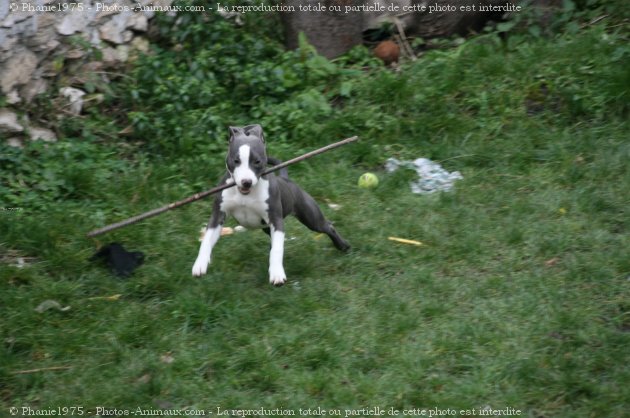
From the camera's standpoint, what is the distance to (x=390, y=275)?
6000mm

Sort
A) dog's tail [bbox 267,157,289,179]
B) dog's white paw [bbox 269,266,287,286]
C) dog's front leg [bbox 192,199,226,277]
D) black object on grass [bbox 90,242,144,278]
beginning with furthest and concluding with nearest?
black object on grass [bbox 90,242,144,278] < dog's tail [bbox 267,157,289,179] < dog's front leg [bbox 192,199,226,277] < dog's white paw [bbox 269,266,287,286]

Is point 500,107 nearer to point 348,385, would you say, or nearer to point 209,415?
point 348,385

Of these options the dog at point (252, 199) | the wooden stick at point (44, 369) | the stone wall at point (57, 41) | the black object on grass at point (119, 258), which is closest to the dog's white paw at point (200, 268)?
the dog at point (252, 199)

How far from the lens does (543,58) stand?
849 cm

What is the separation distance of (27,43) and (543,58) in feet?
15.5

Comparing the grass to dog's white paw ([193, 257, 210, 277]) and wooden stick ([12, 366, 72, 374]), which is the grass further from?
dog's white paw ([193, 257, 210, 277])

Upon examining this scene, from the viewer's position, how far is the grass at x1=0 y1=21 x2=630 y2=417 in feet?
15.8

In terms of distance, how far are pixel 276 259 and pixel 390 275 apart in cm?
96

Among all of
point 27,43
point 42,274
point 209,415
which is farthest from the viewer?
point 27,43

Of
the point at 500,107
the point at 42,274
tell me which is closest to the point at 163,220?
the point at 42,274

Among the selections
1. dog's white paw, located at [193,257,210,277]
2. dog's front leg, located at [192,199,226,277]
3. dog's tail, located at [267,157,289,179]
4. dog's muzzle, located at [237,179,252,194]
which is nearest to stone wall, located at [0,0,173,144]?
dog's tail, located at [267,157,289,179]

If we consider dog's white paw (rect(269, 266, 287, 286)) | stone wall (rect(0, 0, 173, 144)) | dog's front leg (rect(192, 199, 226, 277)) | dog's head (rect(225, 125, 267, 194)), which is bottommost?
dog's white paw (rect(269, 266, 287, 286))

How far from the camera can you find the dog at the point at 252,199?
5.27m

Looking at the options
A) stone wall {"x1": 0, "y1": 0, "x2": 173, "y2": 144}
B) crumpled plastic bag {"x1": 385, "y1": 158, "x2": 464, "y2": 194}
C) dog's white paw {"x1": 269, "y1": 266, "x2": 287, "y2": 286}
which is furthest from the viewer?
stone wall {"x1": 0, "y1": 0, "x2": 173, "y2": 144}
